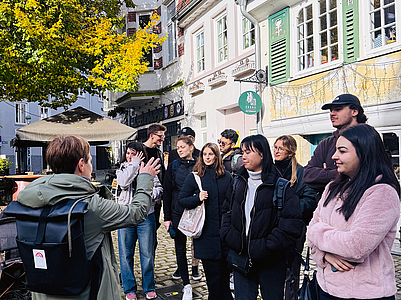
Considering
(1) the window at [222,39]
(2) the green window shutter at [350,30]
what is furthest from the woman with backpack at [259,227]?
(1) the window at [222,39]

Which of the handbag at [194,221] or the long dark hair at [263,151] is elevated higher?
the long dark hair at [263,151]

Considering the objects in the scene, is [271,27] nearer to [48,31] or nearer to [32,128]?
[48,31]

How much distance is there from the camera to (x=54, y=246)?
1.94 metres

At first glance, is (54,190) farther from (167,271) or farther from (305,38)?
(305,38)

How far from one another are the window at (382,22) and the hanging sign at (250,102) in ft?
11.1

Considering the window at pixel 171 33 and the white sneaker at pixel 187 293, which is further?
the window at pixel 171 33

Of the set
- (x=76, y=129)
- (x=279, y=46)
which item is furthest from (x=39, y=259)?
(x=279, y=46)

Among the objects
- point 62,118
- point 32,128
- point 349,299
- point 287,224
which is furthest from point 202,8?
point 349,299

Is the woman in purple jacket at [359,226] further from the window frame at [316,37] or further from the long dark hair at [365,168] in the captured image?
the window frame at [316,37]

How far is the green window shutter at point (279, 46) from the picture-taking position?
952 centimetres

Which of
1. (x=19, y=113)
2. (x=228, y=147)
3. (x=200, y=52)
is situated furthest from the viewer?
(x=19, y=113)

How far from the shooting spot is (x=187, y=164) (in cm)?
466

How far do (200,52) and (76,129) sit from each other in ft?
23.1

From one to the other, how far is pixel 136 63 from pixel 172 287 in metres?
8.12
